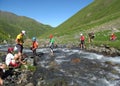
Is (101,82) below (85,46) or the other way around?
below

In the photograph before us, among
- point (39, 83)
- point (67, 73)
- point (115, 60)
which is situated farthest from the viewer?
point (115, 60)

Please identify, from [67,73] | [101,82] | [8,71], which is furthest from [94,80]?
[8,71]

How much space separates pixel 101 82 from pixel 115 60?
1198cm

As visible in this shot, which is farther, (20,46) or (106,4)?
(106,4)

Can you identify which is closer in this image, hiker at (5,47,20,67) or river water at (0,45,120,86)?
river water at (0,45,120,86)

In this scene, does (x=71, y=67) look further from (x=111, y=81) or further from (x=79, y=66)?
(x=111, y=81)

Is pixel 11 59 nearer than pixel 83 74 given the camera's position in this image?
Yes

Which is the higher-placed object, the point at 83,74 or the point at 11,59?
the point at 11,59

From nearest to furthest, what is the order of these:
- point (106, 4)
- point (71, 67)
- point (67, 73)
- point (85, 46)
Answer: point (67, 73)
point (71, 67)
point (85, 46)
point (106, 4)

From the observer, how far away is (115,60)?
3391 centimetres

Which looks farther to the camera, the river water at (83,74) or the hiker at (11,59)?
the hiker at (11,59)

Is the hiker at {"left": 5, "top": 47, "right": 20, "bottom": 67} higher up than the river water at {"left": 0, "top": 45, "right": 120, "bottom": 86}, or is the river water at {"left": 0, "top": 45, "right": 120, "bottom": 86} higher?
the hiker at {"left": 5, "top": 47, "right": 20, "bottom": 67}

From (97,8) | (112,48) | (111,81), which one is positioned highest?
(97,8)

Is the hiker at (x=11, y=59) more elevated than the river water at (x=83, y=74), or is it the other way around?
the hiker at (x=11, y=59)
